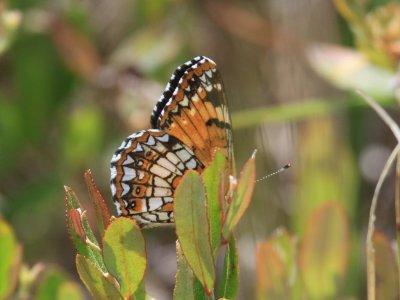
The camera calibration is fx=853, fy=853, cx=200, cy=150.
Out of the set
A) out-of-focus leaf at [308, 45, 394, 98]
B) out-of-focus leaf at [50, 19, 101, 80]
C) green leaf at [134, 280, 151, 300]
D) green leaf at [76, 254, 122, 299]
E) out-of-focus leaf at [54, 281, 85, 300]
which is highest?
out-of-focus leaf at [50, 19, 101, 80]

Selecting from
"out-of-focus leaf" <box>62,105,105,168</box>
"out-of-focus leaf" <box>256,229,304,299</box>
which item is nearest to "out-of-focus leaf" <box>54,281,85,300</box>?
"out-of-focus leaf" <box>256,229,304,299</box>

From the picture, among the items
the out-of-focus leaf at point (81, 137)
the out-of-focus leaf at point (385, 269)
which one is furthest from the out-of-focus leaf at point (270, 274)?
the out-of-focus leaf at point (81, 137)

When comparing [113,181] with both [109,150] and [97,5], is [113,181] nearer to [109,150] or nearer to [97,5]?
[109,150]

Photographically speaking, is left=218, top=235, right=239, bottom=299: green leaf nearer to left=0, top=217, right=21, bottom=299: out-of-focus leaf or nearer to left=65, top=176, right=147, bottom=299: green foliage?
left=65, top=176, right=147, bottom=299: green foliage

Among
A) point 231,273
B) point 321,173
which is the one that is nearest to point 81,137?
point 321,173

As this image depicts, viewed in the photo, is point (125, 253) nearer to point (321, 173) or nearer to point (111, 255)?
point (111, 255)

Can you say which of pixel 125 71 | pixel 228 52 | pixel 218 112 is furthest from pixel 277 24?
pixel 218 112

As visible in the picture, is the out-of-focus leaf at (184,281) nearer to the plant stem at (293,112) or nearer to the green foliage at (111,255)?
the green foliage at (111,255)
